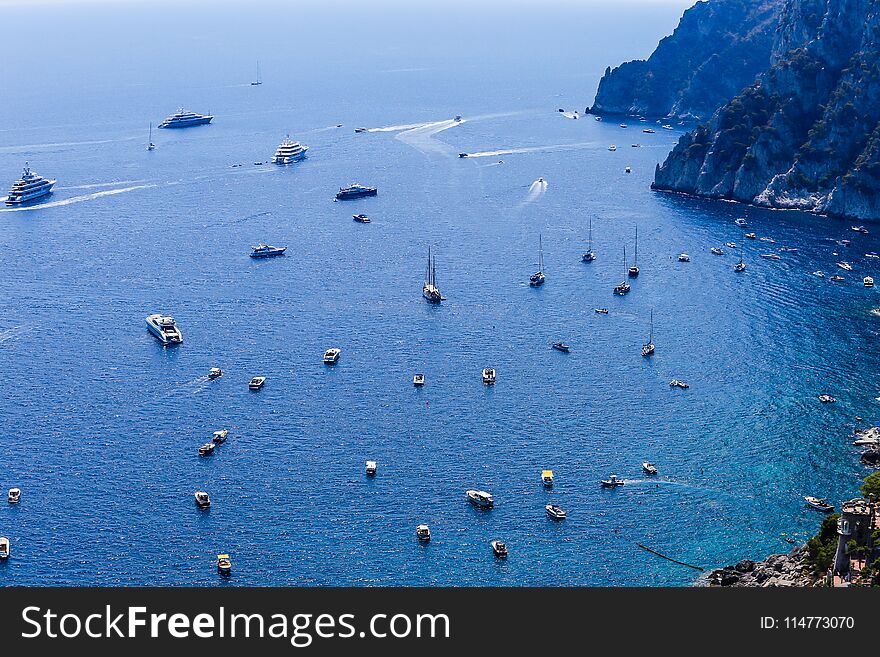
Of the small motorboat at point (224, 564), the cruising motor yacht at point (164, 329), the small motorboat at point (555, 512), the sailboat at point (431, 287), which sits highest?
the sailboat at point (431, 287)

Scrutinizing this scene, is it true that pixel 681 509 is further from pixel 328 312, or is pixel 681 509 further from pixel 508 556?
pixel 328 312

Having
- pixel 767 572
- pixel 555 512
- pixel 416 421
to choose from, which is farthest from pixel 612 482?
pixel 416 421

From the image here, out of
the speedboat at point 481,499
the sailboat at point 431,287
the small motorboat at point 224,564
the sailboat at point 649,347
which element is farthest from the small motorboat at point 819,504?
the sailboat at point 431,287

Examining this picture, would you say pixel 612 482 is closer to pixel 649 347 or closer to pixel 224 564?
pixel 224 564

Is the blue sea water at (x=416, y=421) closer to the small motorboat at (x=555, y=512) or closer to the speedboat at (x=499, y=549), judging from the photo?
the speedboat at (x=499, y=549)

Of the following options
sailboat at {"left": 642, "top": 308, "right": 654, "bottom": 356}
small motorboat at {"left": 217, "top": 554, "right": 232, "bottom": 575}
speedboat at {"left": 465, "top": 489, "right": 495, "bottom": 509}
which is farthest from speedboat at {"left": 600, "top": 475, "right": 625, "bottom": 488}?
small motorboat at {"left": 217, "top": 554, "right": 232, "bottom": 575}

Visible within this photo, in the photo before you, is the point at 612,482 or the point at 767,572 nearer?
→ the point at 767,572

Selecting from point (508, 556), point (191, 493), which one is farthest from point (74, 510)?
point (508, 556)
